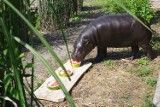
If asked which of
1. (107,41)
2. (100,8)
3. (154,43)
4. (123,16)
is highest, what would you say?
(123,16)

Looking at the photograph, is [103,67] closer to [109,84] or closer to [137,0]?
[109,84]

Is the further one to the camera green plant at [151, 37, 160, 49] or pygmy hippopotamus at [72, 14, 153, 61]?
green plant at [151, 37, 160, 49]

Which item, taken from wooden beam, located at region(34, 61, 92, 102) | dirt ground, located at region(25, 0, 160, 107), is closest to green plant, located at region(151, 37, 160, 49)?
dirt ground, located at region(25, 0, 160, 107)

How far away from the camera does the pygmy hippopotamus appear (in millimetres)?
5625

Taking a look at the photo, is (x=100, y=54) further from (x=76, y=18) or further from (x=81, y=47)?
(x=76, y=18)

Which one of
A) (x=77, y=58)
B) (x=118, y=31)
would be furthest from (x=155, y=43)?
(x=77, y=58)

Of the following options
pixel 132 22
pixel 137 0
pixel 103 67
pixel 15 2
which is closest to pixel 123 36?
pixel 132 22

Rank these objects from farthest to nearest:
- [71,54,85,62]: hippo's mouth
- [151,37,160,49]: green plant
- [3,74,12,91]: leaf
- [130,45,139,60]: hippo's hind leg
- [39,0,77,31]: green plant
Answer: [39,0,77,31]: green plant
[151,37,160,49]: green plant
[130,45,139,60]: hippo's hind leg
[71,54,85,62]: hippo's mouth
[3,74,12,91]: leaf

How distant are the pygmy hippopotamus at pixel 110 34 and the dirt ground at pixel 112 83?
385 mm

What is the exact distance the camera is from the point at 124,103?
4.43m

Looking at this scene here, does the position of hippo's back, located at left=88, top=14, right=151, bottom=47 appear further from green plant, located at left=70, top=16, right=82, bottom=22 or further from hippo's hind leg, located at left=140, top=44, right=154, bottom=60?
green plant, located at left=70, top=16, right=82, bottom=22

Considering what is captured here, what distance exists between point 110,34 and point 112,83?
0.97m

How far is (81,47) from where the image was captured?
18.4ft

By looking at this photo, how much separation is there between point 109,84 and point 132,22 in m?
1.25
